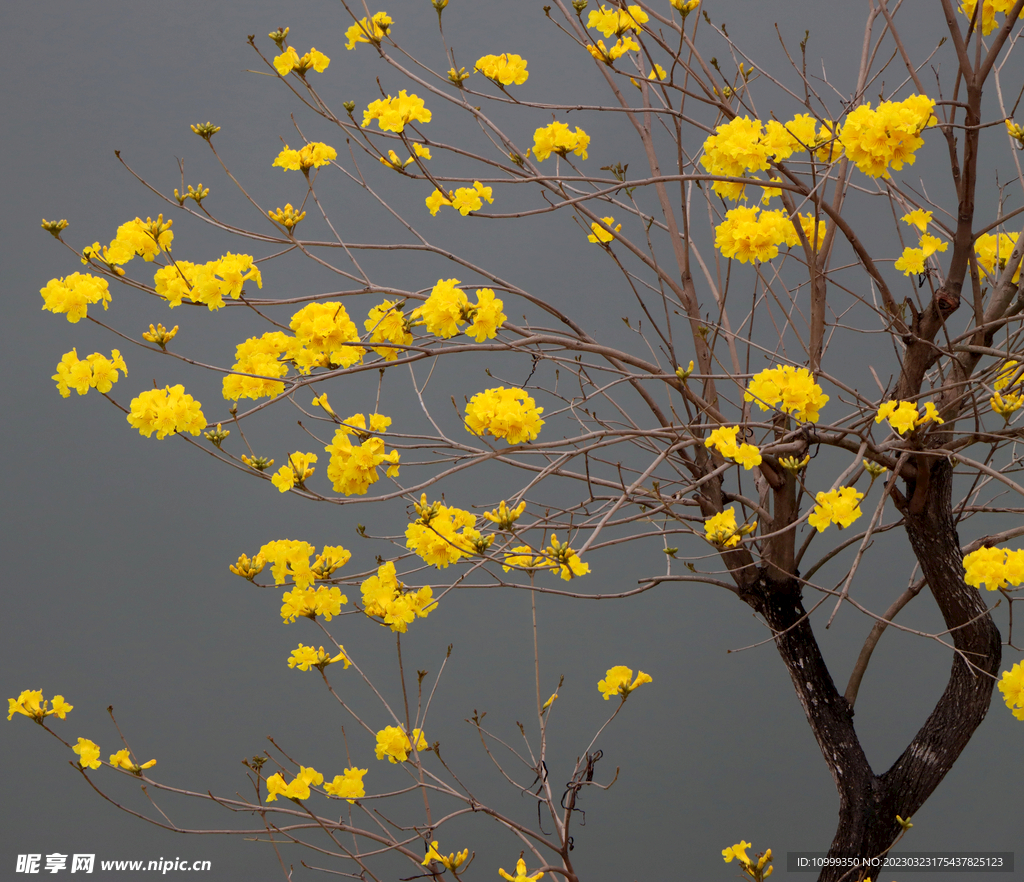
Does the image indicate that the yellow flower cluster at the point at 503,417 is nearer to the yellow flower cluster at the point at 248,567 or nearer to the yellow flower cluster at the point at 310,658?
the yellow flower cluster at the point at 248,567

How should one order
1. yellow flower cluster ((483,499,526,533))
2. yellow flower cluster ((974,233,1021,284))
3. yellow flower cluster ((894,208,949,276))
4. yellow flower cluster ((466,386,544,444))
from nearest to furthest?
yellow flower cluster ((483,499,526,533)), yellow flower cluster ((466,386,544,444)), yellow flower cluster ((894,208,949,276)), yellow flower cluster ((974,233,1021,284))

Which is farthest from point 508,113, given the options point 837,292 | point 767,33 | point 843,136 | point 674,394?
point 843,136

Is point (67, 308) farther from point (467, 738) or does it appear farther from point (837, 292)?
point (837, 292)

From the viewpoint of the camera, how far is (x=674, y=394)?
328cm

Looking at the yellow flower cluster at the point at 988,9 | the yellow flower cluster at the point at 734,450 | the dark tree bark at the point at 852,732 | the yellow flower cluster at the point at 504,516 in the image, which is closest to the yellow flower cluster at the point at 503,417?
the yellow flower cluster at the point at 504,516

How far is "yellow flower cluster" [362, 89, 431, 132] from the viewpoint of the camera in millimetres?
1515

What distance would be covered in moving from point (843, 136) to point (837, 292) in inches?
104

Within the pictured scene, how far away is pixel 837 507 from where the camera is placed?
1.47m

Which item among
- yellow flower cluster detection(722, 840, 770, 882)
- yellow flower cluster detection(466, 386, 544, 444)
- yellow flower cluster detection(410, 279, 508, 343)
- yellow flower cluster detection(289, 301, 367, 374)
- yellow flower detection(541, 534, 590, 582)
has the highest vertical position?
yellow flower cluster detection(289, 301, 367, 374)

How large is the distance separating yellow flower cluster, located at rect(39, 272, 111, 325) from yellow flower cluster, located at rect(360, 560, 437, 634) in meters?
0.64

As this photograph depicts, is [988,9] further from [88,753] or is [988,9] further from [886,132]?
[88,753]

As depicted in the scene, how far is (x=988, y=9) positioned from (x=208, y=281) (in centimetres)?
150

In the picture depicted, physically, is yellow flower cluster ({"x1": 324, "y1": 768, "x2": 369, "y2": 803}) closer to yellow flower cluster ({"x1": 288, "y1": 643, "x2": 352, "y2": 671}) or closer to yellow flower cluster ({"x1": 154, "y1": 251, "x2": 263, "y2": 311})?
yellow flower cluster ({"x1": 288, "y1": 643, "x2": 352, "y2": 671})

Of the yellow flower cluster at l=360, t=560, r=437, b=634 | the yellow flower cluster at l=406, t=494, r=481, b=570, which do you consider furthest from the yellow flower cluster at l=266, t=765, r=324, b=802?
the yellow flower cluster at l=406, t=494, r=481, b=570
